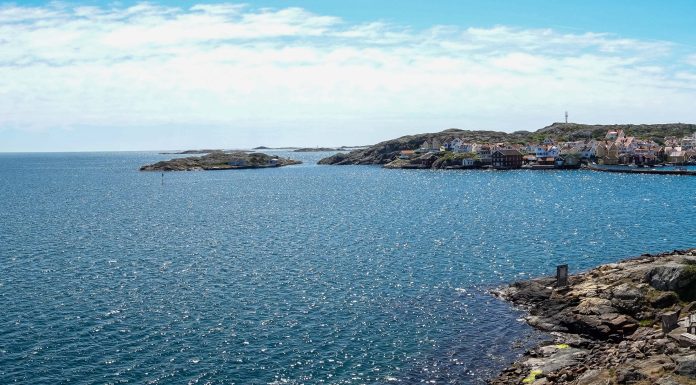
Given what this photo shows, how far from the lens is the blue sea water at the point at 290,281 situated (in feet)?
132

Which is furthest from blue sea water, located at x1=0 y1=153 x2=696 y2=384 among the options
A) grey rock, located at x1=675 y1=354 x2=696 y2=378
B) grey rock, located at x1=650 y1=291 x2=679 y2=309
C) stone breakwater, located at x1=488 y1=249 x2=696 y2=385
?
grey rock, located at x1=675 y1=354 x2=696 y2=378

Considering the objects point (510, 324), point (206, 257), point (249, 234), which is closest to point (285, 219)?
point (249, 234)

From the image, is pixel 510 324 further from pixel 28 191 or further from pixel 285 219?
pixel 28 191

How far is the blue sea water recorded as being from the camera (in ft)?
132

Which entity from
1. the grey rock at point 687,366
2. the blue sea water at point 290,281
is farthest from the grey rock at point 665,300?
the grey rock at point 687,366

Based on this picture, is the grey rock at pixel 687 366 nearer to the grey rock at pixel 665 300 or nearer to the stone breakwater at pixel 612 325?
the stone breakwater at pixel 612 325

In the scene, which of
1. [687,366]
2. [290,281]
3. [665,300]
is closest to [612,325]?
[665,300]

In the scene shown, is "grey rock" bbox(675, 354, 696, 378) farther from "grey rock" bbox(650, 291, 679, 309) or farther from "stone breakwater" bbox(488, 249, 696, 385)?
"grey rock" bbox(650, 291, 679, 309)

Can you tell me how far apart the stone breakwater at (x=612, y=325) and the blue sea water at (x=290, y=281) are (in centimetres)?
247

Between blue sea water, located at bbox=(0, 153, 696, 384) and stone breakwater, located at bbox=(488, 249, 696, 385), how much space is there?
2.47 m

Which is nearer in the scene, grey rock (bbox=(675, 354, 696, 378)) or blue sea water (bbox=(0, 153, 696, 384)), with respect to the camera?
grey rock (bbox=(675, 354, 696, 378))

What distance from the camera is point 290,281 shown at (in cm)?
6178

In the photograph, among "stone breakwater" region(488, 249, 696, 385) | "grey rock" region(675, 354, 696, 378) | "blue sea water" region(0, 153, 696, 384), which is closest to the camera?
"grey rock" region(675, 354, 696, 378)

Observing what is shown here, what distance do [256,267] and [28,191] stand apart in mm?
137062
